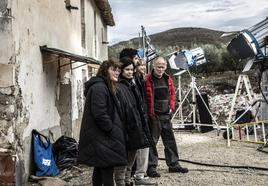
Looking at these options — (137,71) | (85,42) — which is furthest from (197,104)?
(137,71)

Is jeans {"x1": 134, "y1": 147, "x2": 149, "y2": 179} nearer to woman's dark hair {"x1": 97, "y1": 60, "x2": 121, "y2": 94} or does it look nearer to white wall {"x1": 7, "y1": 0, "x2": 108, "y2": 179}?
woman's dark hair {"x1": 97, "y1": 60, "x2": 121, "y2": 94}

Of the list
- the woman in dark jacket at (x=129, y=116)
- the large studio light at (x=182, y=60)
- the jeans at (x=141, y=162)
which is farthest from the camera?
the large studio light at (x=182, y=60)

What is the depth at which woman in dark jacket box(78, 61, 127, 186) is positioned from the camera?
4965 mm

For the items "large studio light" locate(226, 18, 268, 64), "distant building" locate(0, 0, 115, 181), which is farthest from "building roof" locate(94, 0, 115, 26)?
"large studio light" locate(226, 18, 268, 64)

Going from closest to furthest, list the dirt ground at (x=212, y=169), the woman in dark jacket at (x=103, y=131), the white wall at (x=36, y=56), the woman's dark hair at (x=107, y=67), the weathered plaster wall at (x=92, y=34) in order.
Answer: the woman in dark jacket at (x=103, y=131)
the woman's dark hair at (x=107, y=67)
the white wall at (x=36, y=56)
the dirt ground at (x=212, y=169)
the weathered plaster wall at (x=92, y=34)

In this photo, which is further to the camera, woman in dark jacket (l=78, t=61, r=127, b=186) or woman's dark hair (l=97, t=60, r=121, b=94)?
woman's dark hair (l=97, t=60, r=121, b=94)

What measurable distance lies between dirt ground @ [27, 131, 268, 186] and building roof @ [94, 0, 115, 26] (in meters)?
7.42

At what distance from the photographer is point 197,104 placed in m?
14.3

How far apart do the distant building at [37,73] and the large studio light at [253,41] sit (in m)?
4.18

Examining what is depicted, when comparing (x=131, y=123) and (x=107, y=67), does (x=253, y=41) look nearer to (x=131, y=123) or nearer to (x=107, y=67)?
(x=131, y=123)

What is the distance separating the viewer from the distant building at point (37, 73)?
6289 millimetres

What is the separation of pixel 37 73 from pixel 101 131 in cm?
285

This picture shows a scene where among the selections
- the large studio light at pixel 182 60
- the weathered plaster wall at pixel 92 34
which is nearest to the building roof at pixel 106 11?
the weathered plaster wall at pixel 92 34

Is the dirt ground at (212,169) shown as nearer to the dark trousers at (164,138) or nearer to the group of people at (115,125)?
the dark trousers at (164,138)
